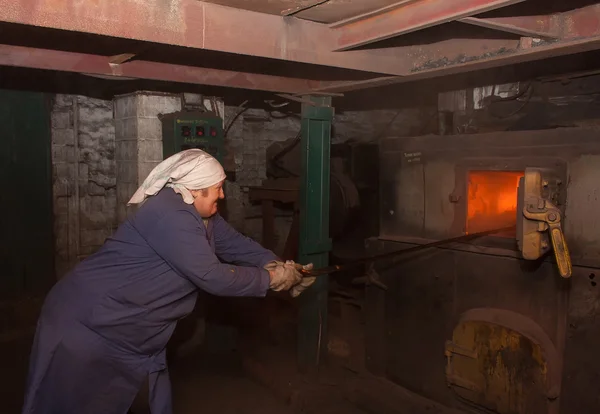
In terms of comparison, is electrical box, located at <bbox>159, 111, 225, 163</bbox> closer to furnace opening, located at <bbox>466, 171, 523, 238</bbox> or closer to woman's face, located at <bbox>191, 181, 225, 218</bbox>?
woman's face, located at <bbox>191, 181, 225, 218</bbox>

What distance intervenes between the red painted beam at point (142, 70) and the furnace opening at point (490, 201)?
138cm

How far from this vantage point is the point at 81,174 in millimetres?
4750

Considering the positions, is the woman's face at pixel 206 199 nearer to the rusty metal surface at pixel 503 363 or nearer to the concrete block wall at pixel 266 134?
the rusty metal surface at pixel 503 363

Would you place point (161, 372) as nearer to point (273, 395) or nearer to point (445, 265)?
point (273, 395)

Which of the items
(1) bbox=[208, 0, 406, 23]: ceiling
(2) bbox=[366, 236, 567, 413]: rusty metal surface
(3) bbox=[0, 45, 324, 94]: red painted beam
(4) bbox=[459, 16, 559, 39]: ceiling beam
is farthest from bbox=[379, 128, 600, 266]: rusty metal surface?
(1) bbox=[208, 0, 406, 23]: ceiling

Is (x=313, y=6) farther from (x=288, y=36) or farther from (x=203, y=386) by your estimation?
(x=203, y=386)

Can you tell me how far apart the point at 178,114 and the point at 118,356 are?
2292 mm

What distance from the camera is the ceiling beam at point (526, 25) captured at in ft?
7.99

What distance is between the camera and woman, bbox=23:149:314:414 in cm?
244

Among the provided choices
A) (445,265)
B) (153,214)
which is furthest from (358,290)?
(153,214)

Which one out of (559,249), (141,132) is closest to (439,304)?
(559,249)

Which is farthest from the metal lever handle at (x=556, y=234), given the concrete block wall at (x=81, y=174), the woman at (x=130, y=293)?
the concrete block wall at (x=81, y=174)

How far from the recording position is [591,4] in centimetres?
243

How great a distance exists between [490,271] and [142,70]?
2557 millimetres
